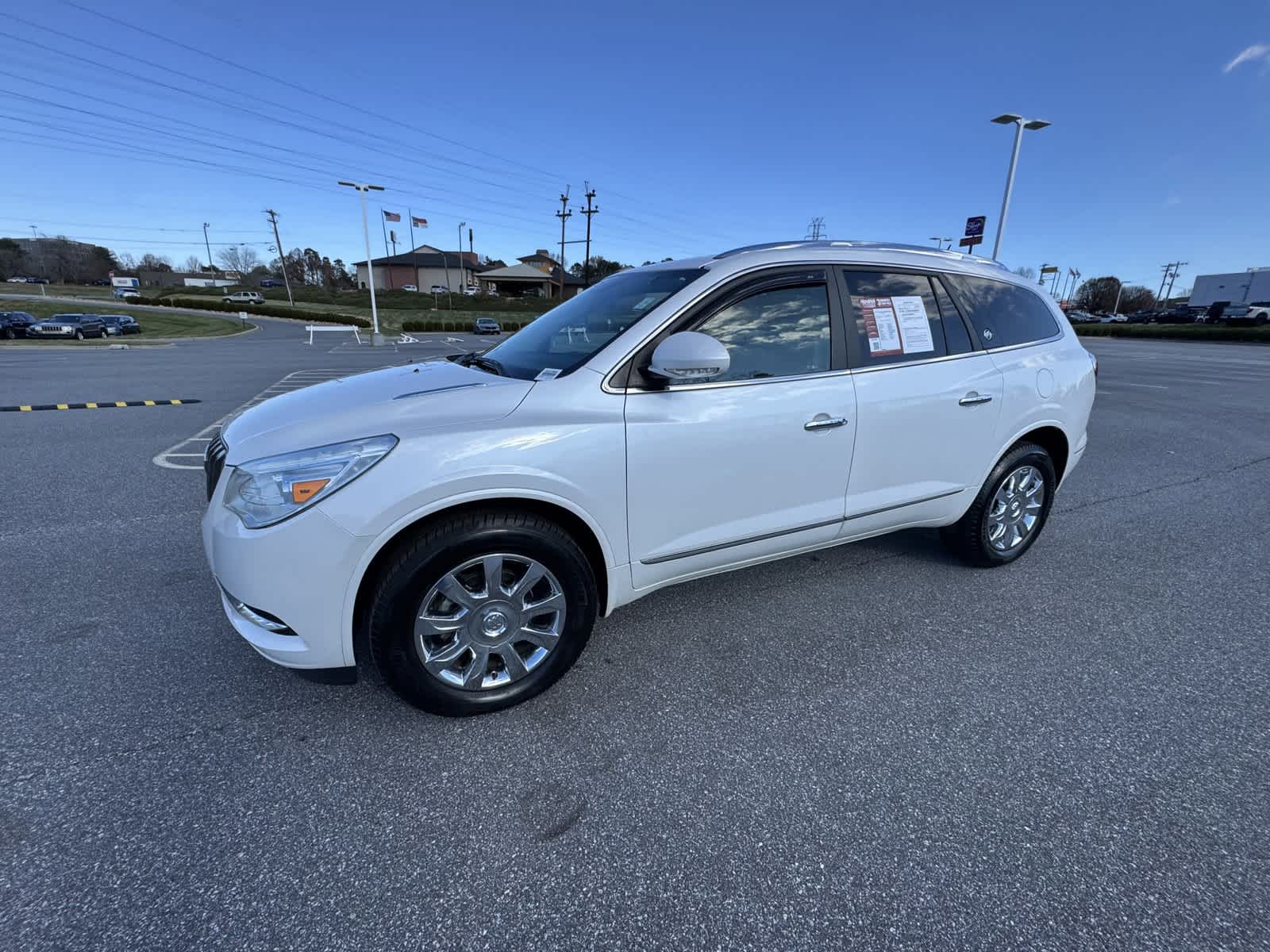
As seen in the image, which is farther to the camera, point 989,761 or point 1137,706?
point 1137,706

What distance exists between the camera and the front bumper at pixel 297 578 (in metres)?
1.90

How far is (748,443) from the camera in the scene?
245 centimetres

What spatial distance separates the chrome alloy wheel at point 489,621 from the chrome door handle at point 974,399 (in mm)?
2303

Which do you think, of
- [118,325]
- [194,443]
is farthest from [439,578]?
[118,325]

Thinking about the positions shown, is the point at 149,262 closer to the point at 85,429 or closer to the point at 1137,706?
the point at 85,429

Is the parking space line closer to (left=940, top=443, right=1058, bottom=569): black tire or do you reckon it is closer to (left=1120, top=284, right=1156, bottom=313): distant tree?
(left=940, top=443, right=1058, bottom=569): black tire

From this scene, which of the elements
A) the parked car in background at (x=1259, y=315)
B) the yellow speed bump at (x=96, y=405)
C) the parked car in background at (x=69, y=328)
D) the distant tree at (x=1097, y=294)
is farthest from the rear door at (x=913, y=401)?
the distant tree at (x=1097, y=294)

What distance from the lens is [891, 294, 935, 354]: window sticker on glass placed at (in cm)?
293

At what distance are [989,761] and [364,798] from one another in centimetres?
215

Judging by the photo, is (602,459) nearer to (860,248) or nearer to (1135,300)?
(860,248)

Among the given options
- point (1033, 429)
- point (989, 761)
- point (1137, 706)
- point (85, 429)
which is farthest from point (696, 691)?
point (85, 429)

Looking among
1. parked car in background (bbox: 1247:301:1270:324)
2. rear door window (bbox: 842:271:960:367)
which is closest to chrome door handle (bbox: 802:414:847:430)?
rear door window (bbox: 842:271:960:367)

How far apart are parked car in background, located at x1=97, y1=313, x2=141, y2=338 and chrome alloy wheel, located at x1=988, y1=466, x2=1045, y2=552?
39749 mm

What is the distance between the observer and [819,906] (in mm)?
1552
